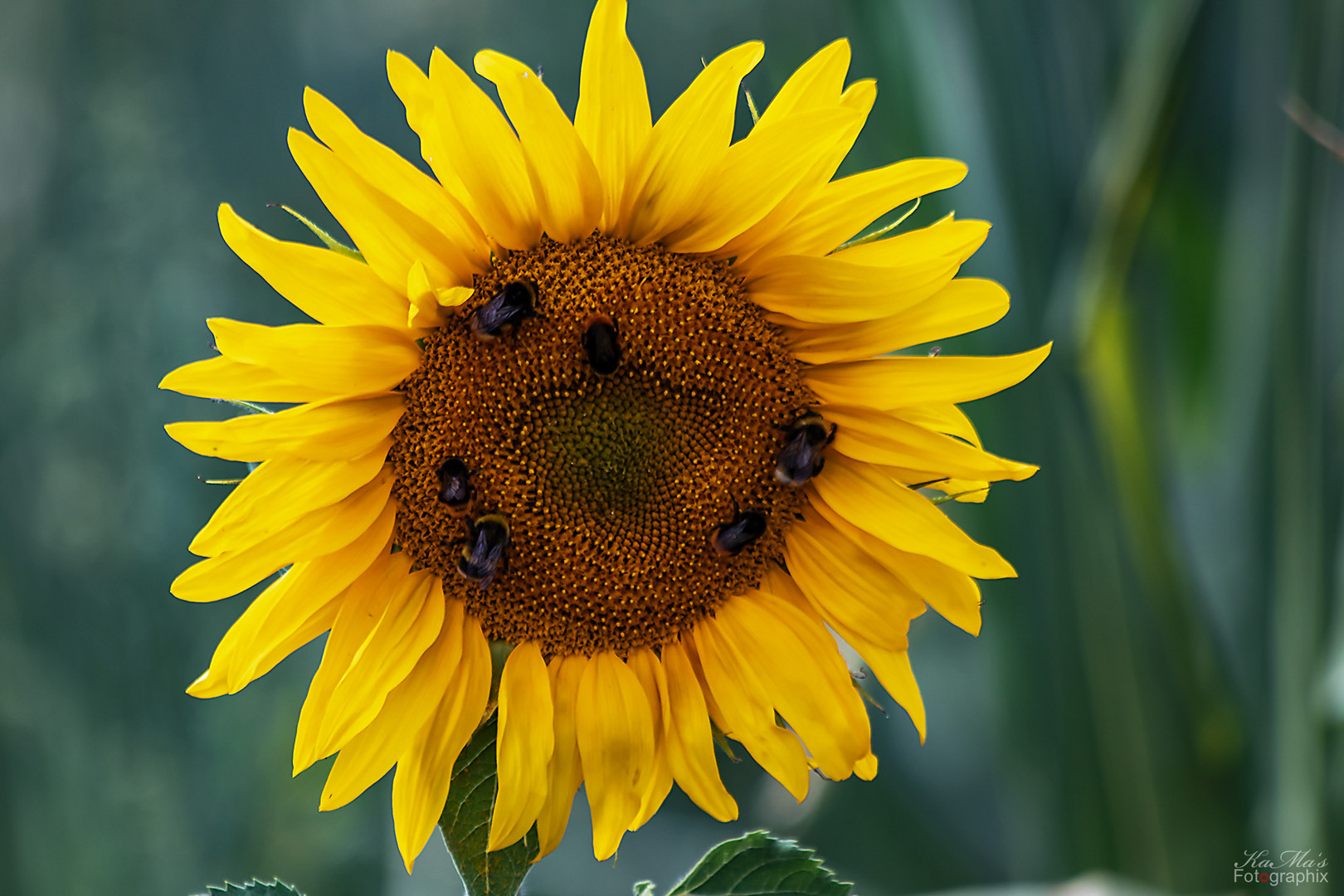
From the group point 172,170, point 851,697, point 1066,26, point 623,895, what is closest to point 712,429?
point 851,697

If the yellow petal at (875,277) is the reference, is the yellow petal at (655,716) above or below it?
below

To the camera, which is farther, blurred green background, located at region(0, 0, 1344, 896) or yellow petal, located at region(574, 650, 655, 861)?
blurred green background, located at region(0, 0, 1344, 896)

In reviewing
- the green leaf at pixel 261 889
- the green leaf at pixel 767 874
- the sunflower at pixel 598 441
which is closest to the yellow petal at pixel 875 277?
the sunflower at pixel 598 441

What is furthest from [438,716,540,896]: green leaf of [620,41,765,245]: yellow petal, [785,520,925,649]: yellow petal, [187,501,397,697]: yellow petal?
[620,41,765,245]: yellow petal

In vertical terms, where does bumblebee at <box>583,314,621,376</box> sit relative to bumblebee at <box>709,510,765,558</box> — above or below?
above

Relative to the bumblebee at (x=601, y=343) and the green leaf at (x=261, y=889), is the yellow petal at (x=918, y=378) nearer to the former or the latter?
the bumblebee at (x=601, y=343)

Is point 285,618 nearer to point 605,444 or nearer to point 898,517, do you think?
point 605,444

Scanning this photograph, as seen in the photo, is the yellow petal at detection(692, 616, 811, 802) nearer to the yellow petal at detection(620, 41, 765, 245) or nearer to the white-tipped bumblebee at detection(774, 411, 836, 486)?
the white-tipped bumblebee at detection(774, 411, 836, 486)

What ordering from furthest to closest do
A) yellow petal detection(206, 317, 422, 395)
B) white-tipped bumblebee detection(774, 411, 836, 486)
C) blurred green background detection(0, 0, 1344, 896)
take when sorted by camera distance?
1. blurred green background detection(0, 0, 1344, 896)
2. white-tipped bumblebee detection(774, 411, 836, 486)
3. yellow petal detection(206, 317, 422, 395)
